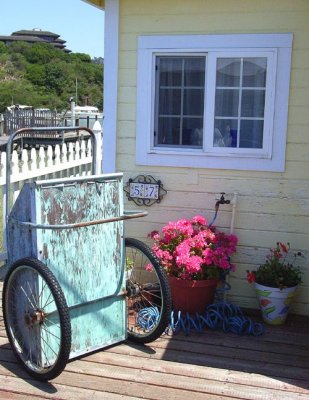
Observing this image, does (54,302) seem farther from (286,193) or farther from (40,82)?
(40,82)

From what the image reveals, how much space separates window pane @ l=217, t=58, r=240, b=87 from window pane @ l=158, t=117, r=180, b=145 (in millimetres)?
468

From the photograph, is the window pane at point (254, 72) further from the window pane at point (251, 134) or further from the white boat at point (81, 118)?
the white boat at point (81, 118)

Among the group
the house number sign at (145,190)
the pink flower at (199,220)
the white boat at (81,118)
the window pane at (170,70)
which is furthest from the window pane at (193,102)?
the white boat at (81,118)

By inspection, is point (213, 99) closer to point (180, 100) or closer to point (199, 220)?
point (180, 100)

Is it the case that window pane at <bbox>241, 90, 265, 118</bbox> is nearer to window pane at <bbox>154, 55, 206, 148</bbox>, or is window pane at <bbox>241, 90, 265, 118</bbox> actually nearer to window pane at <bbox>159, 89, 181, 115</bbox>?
window pane at <bbox>154, 55, 206, 148</bbox>

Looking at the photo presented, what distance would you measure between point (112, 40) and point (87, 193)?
5.33 ft

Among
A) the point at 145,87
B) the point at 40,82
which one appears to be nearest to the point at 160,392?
the point at 145,87

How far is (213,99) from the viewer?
4.09 m

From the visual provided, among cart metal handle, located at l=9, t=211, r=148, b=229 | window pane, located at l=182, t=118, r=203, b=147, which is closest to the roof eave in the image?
window pane, located at l=182, t=118, r=203, b=147

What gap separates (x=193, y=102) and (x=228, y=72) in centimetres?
35

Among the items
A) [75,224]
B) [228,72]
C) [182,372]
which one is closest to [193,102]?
[228,72]

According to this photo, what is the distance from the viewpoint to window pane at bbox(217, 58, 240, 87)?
404 cm

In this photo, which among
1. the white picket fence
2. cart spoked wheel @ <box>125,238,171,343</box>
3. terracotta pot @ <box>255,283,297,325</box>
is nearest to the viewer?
cart spoked wheel @ <box>125,238,171,343</box>

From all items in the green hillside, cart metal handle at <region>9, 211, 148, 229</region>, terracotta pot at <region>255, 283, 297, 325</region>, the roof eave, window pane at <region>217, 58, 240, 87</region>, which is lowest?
terracotta pot at <region>255, 283, 297, 325</region>
